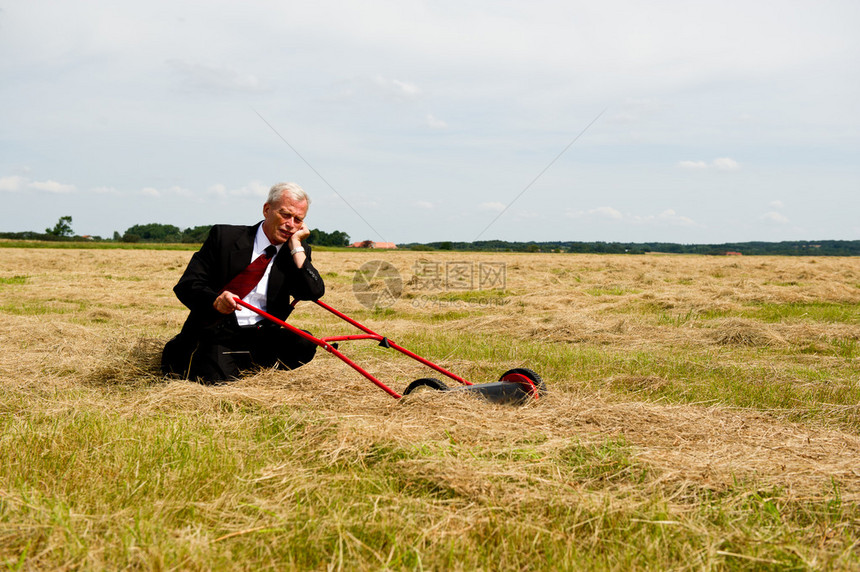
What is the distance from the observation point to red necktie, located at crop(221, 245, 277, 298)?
508 centimetres

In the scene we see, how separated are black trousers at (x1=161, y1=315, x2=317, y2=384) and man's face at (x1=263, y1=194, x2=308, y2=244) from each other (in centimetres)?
76

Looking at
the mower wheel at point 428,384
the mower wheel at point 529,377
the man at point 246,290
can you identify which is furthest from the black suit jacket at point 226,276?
the mower wheel at point 529,377

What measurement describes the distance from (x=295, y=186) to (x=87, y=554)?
326 centimetres

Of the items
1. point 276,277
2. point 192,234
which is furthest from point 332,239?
point 276,277

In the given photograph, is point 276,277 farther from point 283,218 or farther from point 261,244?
point 283,218

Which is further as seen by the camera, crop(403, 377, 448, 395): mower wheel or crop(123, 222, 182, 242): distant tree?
crop(123, 222, 182, 242): distant tree

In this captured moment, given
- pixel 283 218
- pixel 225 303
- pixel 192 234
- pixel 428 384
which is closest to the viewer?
pixel 428 384

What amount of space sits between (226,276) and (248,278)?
18cm

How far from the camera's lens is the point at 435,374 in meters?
5.96

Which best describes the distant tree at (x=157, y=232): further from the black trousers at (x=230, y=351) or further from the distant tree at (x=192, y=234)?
the black trousers at (x=230, y=351)

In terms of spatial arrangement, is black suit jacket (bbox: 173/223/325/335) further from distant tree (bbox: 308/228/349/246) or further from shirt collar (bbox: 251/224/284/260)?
distant tree (bbox: 308/228/349/246)

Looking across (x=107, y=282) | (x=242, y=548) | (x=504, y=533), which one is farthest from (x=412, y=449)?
(x=107, y=282)

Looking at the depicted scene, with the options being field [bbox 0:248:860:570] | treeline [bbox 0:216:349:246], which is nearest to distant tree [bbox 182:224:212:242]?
treeline [bbox 0:216:349:246]

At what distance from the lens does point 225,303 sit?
15.2 ft
